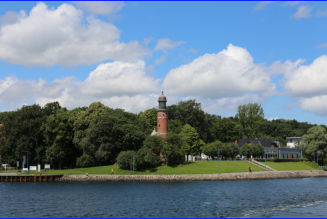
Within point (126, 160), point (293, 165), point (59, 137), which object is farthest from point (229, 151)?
point (59, 137)

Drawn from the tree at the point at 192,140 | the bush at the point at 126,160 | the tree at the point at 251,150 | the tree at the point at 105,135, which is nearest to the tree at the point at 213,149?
the tree at the point at 192,140

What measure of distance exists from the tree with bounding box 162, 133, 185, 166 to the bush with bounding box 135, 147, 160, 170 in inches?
87.5

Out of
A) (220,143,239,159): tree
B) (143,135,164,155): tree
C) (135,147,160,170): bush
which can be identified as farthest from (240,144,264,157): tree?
(135,147,160,170): bush

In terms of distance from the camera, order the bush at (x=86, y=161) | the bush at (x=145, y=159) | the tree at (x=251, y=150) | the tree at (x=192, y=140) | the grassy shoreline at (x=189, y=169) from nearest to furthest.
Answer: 1. the grassy shoreline at (x=189, y=169)
2. the bush at (x=145, y=159)
3. the bush at (x=86, y=161)
4. the tree at (x=251, y=150)
5. the tree at (x=192, y=140)

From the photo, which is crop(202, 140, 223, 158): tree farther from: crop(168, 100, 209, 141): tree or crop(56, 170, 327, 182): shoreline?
crop(168, 100, 209, 141): tree

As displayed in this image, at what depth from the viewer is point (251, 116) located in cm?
13788

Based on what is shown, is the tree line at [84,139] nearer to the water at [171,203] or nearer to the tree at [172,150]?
the tree at [172,150]

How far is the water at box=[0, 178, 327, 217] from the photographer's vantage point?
37406 millimetres

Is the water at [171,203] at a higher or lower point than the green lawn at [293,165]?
lower

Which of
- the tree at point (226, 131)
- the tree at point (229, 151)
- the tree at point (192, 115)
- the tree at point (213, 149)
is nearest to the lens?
the tree at point (213, 149)

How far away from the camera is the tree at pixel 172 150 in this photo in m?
79.6

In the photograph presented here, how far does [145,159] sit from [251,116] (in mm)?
71282

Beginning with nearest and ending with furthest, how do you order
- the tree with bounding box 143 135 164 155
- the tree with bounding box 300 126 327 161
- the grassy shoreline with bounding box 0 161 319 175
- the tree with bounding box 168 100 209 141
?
1. the grassy shoreline with bounding box 0 161 319 175
2. the tree with bounding box 143 135 164 155
3. the tree with bounding box 300 126 327 161
4. the tree with bounding box 168 100 209 141

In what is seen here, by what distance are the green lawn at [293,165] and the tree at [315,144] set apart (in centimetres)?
326
